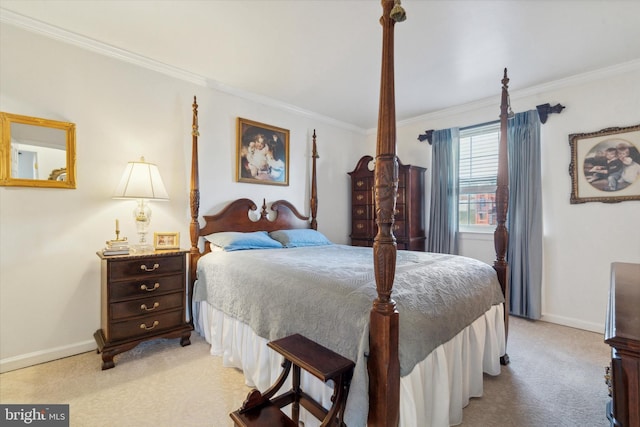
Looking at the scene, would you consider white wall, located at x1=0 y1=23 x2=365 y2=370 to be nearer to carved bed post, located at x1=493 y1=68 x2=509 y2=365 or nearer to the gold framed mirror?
the gold framed mirror

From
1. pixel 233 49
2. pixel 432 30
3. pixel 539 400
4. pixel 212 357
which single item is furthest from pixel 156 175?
pixel 539 400

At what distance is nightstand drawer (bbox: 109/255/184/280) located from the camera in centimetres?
216

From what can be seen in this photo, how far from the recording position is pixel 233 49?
2.50 metres

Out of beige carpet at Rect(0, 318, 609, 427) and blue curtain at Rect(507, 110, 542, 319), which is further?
blue curtain at Rect(507, 110, 542, 319)

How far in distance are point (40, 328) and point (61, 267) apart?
0.48 metres

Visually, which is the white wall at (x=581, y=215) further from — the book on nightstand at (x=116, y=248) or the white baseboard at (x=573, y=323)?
the book on nightstand at (x=116, y=248)

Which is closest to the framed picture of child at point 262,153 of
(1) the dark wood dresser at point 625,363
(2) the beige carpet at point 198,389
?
(2) the beige carpet at point 198,389

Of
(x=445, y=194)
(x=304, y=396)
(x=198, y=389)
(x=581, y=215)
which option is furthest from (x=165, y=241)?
(x=581, y=215)

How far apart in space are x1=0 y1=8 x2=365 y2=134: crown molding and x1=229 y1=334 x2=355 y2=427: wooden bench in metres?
2.84

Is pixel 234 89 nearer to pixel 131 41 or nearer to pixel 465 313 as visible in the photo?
pixel 131 41

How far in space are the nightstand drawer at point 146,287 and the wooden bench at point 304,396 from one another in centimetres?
152

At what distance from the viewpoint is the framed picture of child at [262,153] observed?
11.1 feet

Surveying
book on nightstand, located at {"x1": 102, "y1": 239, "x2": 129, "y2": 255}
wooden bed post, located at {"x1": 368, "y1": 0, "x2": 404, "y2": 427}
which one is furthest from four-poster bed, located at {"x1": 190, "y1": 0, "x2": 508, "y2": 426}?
book on nightstand, located at {"x1": 102, "y1": 239, "x2": 129, "y2": 255}

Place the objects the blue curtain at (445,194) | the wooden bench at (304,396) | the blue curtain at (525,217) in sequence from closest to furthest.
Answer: the wooden bench at (304,396), the blue curtain at (525,217), the blue curtain at (445,194)
